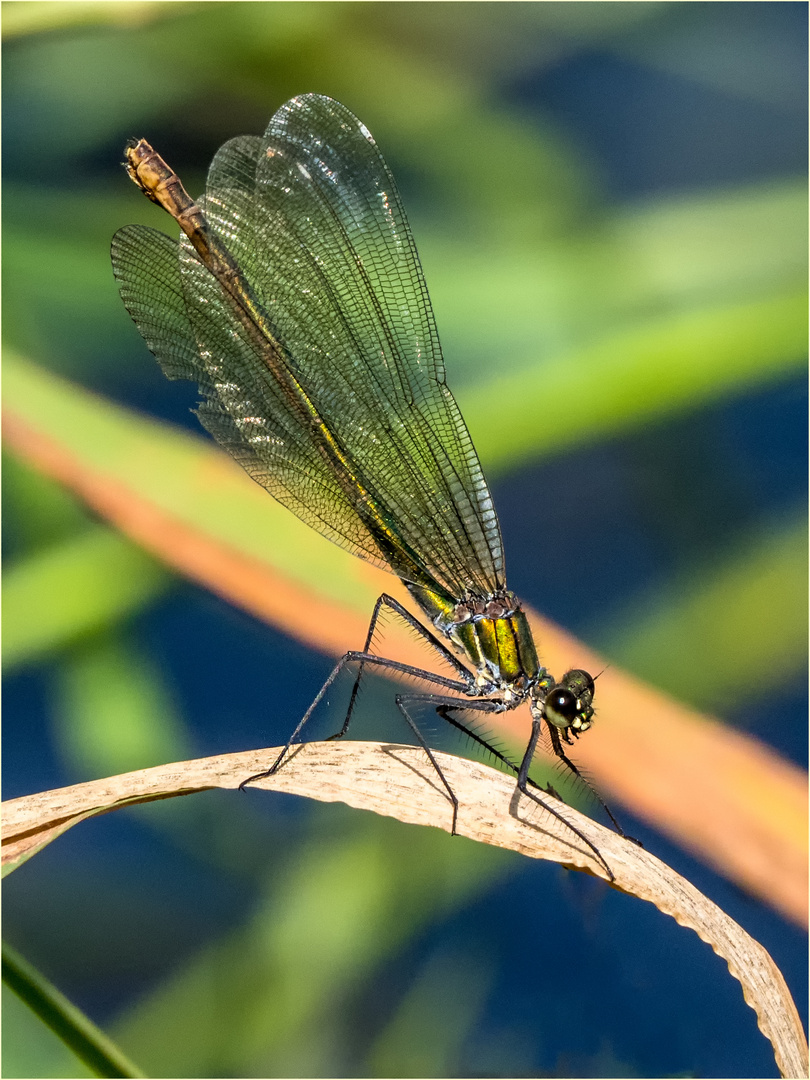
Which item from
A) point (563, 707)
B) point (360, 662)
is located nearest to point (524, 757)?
point (563, 707)

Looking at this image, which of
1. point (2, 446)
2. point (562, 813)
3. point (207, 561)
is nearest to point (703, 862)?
point (562, 813)

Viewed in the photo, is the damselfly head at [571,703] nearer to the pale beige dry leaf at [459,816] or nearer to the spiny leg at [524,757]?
the spiny leg at [524,757]

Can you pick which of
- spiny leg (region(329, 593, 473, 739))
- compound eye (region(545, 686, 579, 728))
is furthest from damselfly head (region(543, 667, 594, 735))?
spiny leg (region(329, 593, 473, 739))

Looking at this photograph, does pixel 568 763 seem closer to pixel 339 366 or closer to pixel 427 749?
pixel 427 749

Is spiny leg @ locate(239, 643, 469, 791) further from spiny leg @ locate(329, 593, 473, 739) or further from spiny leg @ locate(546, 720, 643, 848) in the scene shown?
spiny leg @ locate(546, 720, 643, 848)

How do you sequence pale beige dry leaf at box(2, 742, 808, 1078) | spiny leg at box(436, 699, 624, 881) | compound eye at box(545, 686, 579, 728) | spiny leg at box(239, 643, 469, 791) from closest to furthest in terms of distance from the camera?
pale beige dry leaf at box(2, 742, 808, 1078)
spiny leg at box(436, 699, 624, 881)
spiny leg at box(239, 643, 469, 791)
compound eye at box(545, 686, 579, 728)

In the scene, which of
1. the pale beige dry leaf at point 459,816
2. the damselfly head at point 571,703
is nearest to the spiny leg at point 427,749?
the pale beige dry leaf at point 459,816
